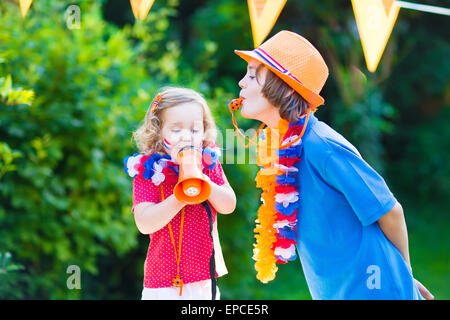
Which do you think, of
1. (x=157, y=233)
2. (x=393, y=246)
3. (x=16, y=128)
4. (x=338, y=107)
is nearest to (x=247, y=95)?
(x=157, y=233)

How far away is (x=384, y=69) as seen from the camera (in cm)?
747

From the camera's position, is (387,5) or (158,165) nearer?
(158,165)

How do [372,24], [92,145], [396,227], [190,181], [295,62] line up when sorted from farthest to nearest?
[92,145] → [372,24] → [295,62] → [396,227] → [190,181]

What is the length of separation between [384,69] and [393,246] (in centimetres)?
574

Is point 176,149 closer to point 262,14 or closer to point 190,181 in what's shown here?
point 190,181

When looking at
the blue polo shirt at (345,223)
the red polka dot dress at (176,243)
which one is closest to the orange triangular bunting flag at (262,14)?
the blue polo shirt at (345,223)

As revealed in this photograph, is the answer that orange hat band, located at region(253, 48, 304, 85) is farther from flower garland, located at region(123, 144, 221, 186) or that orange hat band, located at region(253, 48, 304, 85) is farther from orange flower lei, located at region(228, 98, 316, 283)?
flower garland, located at region(123, 144, 221, 186)

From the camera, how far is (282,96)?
2201mm

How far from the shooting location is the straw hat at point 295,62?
2178 millimetres

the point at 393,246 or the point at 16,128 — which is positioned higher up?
the point at 16,128

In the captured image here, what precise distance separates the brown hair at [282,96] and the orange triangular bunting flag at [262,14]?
0.70 feet

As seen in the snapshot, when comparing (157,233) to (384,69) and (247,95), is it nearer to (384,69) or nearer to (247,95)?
(247,95)

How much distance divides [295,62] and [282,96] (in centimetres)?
14

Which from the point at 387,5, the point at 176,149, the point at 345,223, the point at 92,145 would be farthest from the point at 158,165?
the point at 92,145
